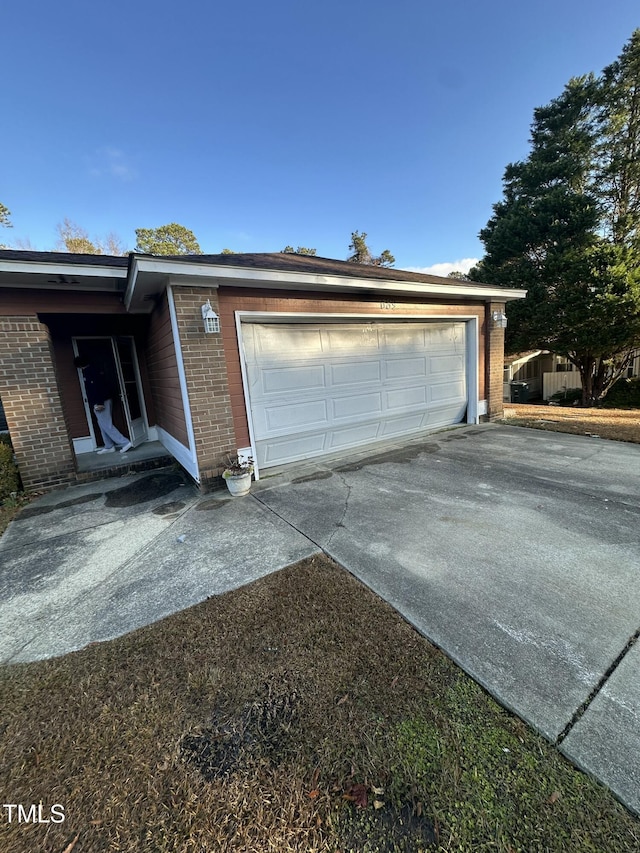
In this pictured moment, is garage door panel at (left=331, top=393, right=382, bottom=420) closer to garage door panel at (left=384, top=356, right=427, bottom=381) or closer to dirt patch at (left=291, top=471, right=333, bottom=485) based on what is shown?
garage door panel at (left=384, top=356, right=427, bottom=381)

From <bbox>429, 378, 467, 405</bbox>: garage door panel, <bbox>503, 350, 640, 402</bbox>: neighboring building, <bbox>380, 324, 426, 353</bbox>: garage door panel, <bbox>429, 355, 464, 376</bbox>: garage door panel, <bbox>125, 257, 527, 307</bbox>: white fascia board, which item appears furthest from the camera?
<bbox>503, 350, 640, 402</bbox>: neighboring building

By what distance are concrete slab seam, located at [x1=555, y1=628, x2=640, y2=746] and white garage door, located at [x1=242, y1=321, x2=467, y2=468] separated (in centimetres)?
426

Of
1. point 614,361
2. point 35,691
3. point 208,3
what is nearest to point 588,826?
point 35,691

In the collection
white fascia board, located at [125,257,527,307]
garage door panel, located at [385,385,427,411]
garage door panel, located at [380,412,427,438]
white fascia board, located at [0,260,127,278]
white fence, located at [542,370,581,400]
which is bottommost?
white fence, located at [542,370,581,400]

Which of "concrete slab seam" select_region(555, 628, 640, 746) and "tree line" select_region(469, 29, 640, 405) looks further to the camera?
"tree line" select_region(469, 29, 640, 405)

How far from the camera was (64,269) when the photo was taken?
4.43 metres

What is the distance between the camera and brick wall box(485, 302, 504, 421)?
7613mm

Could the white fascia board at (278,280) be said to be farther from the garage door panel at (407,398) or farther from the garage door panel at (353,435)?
the garage door panel at (353,435)

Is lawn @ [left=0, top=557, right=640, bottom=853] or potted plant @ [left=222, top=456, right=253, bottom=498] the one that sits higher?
potted plant @ [left=222, top=456, right=253, bottom=498]

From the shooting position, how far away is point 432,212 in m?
14.5

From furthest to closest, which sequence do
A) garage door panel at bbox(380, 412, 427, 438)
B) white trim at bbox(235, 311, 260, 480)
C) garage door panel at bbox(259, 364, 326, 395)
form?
garage door panel at bbox(380, 412, 427, 438)
garage door panel at bbox(259, 364, 326, 395)
white trim at bbox(235, 311, 260, 480)

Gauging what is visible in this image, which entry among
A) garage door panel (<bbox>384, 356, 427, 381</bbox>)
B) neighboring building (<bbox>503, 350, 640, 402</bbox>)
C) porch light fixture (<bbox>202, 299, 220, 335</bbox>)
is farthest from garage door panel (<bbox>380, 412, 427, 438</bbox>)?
neighboring building (<bbox>503, 350, 640, 402</bbox>)

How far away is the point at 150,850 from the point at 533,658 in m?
1.84

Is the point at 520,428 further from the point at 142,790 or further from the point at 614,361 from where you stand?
the point at 614,361
